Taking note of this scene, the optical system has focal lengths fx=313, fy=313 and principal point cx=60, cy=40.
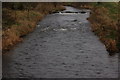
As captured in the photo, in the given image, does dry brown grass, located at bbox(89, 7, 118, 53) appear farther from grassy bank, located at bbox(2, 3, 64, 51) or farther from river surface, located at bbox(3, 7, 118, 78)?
grassy bank, located at bbox(2, 3, 64, 51)

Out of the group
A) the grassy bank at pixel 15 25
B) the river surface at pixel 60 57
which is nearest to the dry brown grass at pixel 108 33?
the river surface at pixel 60 57

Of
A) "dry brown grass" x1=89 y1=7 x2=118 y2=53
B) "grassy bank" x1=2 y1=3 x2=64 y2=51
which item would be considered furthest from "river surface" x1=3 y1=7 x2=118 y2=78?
"grassy bank" x1=2 y1=3 x2=64 y2=51

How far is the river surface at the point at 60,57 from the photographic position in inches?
1165

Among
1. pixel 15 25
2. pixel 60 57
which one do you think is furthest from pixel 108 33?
pixel 15 25

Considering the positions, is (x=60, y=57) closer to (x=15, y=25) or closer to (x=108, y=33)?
(x=108, y=33)

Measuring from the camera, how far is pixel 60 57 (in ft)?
117

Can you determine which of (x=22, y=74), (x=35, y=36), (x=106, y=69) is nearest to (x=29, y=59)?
(x=22, y=74)

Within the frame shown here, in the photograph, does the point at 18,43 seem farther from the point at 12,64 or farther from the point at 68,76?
the point at 68,76

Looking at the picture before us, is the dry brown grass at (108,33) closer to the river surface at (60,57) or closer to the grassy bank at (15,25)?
the river surface at (60,57)

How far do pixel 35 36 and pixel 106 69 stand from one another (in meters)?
20.3

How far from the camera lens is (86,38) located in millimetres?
47281

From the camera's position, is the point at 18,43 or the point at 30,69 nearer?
the point at 30,69

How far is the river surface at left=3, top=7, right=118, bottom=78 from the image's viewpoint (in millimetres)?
29594

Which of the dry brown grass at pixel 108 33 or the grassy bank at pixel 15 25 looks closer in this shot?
the dry brown grass at pixel 108 33
